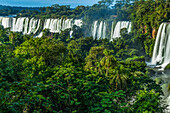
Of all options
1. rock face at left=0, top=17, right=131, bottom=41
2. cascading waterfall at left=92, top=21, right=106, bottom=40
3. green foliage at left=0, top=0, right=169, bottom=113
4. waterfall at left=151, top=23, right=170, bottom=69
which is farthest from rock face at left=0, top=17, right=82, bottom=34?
waterfall at left=151, top=23, right=170, bottom=69

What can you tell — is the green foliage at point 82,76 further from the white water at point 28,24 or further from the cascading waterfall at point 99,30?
the white water at point 28,24

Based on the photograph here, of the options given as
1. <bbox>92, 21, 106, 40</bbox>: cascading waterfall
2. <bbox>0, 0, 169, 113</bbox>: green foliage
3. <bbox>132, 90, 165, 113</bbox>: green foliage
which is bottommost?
<bbox>132, 90, 165, 113</bbox>: green foliage

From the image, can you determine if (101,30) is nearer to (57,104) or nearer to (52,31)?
(52,31)

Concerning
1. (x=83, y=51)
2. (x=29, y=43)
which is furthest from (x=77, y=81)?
(x=83, y=51)

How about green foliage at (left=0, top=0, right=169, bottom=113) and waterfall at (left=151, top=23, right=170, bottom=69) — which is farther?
waterfall at (left=151, top=23, right=170, bottom=69)

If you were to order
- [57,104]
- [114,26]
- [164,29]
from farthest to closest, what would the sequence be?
[114,26]
[164,29]
[57,104]

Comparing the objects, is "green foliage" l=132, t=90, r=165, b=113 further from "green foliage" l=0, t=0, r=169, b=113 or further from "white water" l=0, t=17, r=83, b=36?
"white water" l=0, t=17, r=83, b=36

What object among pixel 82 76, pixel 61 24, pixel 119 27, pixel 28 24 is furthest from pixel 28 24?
pixel 82 76
